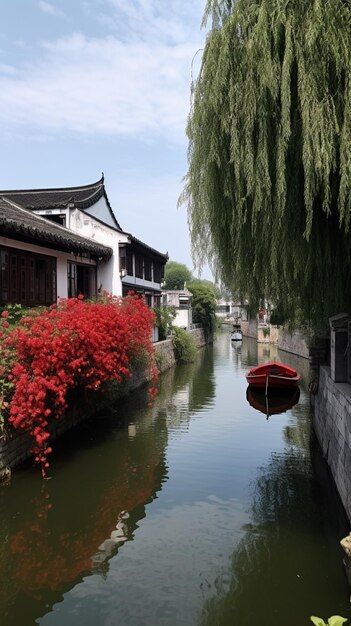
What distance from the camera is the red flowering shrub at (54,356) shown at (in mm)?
8320

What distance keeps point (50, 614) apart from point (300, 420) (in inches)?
442

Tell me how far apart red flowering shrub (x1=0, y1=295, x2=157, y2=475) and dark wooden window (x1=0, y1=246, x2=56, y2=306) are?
2.13 meters

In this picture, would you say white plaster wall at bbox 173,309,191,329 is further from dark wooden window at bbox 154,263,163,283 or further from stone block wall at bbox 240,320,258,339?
stone block wall at bbox 240,320,258,339

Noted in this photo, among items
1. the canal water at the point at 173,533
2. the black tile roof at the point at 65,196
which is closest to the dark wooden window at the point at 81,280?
the black tile roof at the point at 65,196

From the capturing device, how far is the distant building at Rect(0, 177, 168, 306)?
494 inches

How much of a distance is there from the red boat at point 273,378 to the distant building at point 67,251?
6.36m

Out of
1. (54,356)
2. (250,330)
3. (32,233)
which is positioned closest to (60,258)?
(32,233)

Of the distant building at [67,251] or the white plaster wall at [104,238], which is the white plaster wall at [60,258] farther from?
the white plaster wall at [104,238]

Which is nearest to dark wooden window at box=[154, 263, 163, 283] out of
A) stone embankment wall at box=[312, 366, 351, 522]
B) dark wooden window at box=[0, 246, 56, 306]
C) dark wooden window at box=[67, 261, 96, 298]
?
dark wooden window at box=[67, 261, 96, 298]

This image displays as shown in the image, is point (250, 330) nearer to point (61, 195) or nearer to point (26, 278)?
point (61, 195)

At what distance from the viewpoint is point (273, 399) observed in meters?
Result: 19.6

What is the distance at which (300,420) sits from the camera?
50.7 feet

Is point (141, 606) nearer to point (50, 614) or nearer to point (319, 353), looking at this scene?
point (50, 614)

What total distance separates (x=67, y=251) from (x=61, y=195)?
28.1 feet
